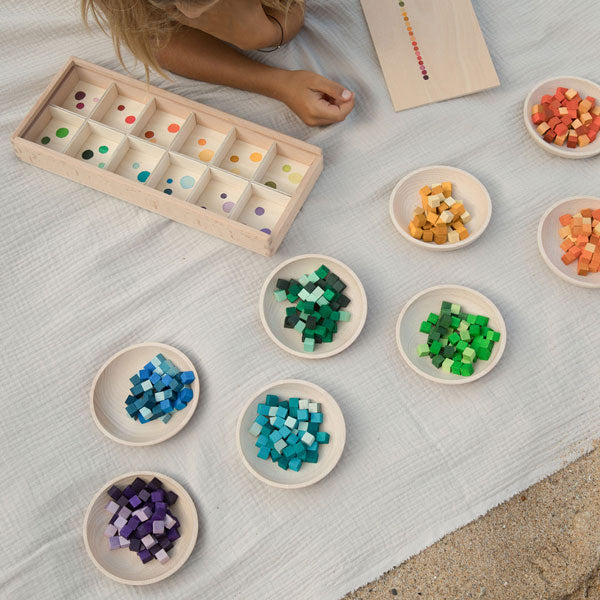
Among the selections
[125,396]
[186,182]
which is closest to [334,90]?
[186,182]

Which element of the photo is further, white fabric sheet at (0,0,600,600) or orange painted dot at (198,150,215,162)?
orange painted dot at (198,150,215,162)

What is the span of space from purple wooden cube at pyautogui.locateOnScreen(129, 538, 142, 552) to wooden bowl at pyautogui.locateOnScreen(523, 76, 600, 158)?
943mm

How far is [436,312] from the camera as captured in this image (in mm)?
1217

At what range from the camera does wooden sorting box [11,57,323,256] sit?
49.0 inches

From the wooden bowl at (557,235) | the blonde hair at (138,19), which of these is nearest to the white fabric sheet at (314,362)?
the wooden bowl at (557,235)

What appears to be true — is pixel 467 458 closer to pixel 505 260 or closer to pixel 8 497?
pixel 505 260

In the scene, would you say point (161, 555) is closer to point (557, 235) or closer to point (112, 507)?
point (112, 507)

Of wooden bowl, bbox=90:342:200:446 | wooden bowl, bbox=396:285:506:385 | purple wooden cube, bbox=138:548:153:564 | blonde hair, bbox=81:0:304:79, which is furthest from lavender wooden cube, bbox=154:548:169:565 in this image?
blonde hair, bbox=81:0:304:79

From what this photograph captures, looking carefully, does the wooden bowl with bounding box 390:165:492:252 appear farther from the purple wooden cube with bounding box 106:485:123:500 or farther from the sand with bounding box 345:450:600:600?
the purple wooden cube with bounding box 106:485:123:500

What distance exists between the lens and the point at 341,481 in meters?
1.14

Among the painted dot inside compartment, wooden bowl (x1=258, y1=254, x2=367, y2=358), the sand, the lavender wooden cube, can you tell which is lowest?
the sand

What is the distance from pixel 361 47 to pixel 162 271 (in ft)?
1.85

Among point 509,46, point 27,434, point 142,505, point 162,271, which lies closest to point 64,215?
point 162,271

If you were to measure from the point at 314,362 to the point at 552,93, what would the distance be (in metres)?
0.66
